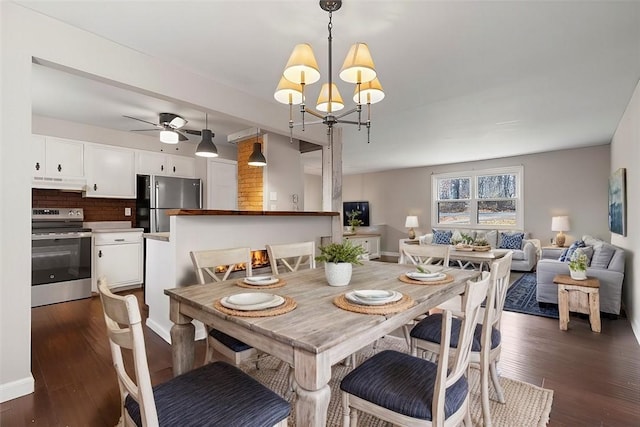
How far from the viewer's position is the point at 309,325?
1.22 metres

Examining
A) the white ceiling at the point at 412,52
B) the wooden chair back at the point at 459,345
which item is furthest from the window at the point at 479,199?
the wooden chair back at the point at 459,345

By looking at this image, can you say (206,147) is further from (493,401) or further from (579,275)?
(579,275)

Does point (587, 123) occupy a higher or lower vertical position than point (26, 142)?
higher

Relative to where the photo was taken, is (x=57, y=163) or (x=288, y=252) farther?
(x=57, y=163)

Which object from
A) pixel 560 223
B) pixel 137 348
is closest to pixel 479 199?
pixel 560 223

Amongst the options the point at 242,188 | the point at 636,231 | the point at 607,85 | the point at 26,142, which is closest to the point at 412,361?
the point at 26,142

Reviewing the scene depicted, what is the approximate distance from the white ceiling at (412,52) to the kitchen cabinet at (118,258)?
162cm

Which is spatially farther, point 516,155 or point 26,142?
point 516,155

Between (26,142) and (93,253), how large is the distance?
2806 mm

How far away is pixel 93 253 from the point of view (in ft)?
14.3

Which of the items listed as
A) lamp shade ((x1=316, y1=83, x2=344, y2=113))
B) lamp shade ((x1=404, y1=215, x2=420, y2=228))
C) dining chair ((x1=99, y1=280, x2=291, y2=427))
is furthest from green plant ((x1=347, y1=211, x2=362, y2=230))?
dining chair ((x1=99, y1=280, x2=291, y2=427))

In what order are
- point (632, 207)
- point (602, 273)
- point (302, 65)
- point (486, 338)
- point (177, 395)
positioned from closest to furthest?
1. point (177, 395)
2. point (486, 338)
3. point (302, 65)
4. point (632, 207)
5. point (602, 273)

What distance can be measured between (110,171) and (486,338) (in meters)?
5.14

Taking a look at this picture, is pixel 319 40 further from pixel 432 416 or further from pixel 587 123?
pixel 587 123
